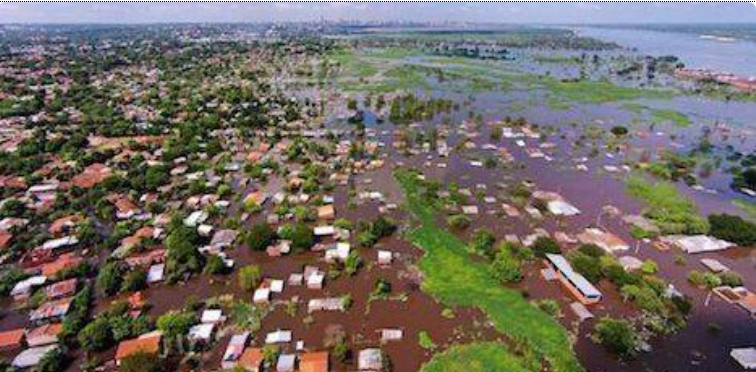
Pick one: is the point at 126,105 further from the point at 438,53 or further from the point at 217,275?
the point at 438,53

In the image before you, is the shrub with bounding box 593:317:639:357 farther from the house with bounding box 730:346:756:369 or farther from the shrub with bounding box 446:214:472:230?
the shrub with bounding box 446:214:472:230

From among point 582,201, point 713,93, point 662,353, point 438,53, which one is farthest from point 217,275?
point 438,53

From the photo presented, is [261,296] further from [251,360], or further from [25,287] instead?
[25,287]

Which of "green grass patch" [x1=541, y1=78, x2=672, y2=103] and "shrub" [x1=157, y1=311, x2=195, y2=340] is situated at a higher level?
"green grass patch" [x1=541, y1=78, x2=672, y2=103]

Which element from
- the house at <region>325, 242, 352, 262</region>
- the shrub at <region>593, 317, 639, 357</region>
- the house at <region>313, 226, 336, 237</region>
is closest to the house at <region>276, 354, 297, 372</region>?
the house at <region>325, 242, 352, 262</region>

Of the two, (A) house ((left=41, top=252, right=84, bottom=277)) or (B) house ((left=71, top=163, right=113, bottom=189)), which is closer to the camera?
(A) house ((left=41, top=252, right=84, bottom=277))

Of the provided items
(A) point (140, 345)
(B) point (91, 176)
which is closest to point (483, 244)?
(A) point (140, 345)

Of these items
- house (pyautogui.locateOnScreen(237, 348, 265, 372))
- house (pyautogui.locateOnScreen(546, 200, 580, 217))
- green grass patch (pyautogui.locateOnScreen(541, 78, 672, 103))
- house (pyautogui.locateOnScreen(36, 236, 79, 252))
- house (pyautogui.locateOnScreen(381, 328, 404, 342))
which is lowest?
house (pyautogui.locateOnScreen(237, 348, 265, 372))
